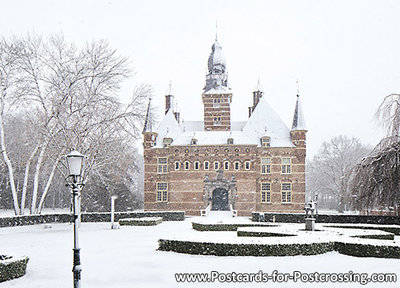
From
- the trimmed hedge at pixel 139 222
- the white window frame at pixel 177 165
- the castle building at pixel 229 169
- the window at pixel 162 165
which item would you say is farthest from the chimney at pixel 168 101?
the trimmed hedge at pixel 139 222

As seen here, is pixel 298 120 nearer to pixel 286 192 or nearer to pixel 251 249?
pixel 286 192

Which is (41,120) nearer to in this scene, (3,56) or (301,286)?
(3,56)

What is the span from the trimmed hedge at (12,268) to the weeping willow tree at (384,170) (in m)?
17.5

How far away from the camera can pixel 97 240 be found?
1770 centimetres

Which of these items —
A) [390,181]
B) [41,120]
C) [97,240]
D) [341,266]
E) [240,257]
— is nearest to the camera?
[341,266]

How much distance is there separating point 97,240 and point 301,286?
11370mm

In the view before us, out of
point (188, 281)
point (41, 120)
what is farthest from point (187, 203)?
point (188, 281)

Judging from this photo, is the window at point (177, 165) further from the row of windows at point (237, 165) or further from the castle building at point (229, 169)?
the castle building at point (229, 169)

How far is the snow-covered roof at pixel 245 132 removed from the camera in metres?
39.4

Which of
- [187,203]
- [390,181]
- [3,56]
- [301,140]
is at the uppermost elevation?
[3,56]

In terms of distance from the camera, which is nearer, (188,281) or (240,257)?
(188,281)

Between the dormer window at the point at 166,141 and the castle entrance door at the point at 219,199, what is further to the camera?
the dormer window at the point at 166,141

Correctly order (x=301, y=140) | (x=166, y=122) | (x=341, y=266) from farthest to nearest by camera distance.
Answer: (x=166, y=122)
(x=301, y=140)
(x=341, y=266)

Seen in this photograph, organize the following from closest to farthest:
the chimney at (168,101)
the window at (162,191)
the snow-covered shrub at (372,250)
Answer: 1. the snow-covered shrub at (372,250)
2. the window at (162,191)
3. the chimney at (168,101)
